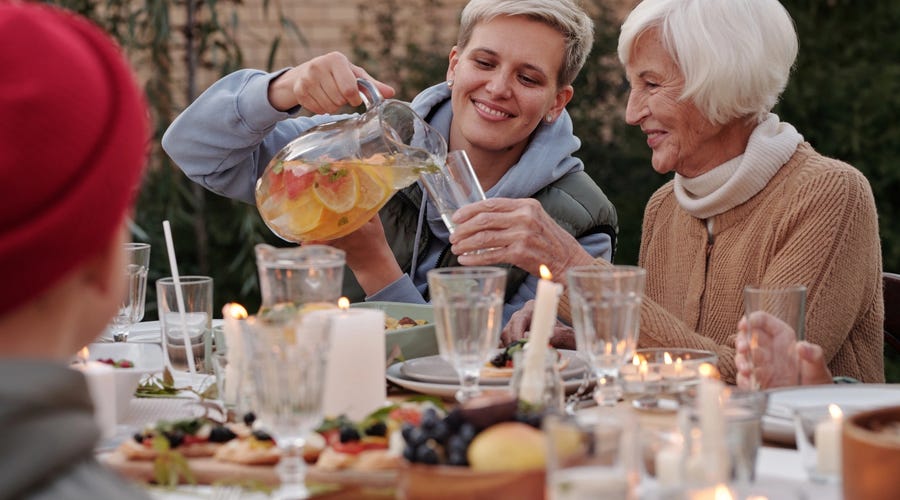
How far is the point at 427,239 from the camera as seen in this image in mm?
3213

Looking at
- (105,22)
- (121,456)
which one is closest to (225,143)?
(121,456)

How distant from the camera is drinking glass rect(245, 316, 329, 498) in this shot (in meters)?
1.42

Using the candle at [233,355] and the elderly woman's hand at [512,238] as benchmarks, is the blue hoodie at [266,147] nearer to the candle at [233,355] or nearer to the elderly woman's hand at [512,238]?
the elderly woman's hand at [512,238]

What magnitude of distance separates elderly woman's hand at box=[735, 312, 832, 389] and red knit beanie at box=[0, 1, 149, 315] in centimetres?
119

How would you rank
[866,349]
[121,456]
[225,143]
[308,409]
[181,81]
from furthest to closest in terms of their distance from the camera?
[181,81], [225,143], [866,349], [121,456], [308,409]

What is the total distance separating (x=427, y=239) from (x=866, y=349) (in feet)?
3.68

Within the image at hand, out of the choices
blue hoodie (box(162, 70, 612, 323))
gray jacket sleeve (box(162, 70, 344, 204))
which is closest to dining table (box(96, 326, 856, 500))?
blue hoodie (box(162, 70, 612, 323))

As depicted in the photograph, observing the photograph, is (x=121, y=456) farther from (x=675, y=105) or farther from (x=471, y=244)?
(x=675, y=105)

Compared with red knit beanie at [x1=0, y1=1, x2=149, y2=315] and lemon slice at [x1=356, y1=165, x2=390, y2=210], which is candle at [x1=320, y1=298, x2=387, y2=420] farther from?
red knit beanie at [x1=0, y1=1, x2=149, y2=315]

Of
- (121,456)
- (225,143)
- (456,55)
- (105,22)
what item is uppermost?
(105,22)

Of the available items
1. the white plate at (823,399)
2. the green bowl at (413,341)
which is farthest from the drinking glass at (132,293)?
the white plate at (823,399)

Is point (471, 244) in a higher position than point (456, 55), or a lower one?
lower

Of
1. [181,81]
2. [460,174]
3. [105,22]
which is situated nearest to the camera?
[460,174]

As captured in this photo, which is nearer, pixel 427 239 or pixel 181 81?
pixel 427 239
